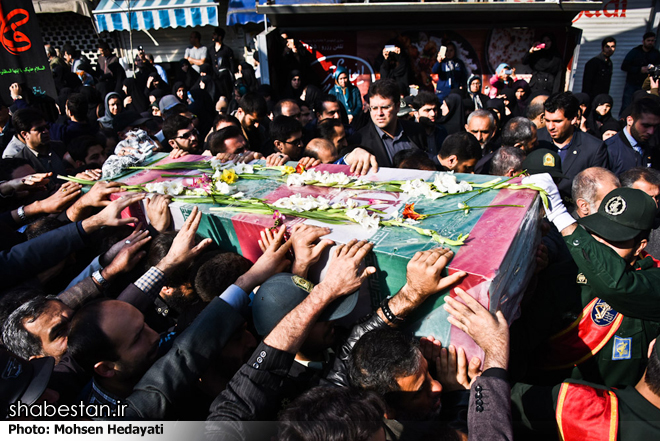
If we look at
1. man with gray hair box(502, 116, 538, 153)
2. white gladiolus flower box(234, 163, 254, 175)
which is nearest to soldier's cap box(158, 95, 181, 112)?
white gladiolus flower box(234, 163, 254, 175)

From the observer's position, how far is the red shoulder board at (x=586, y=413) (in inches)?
60.4

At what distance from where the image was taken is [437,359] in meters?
1.90

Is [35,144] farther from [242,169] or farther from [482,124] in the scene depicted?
[482,124]

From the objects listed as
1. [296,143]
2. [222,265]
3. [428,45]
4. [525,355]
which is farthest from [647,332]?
[428,45]

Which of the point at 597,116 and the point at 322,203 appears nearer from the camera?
the point at 322,203

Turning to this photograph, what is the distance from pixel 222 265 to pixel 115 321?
0.62m

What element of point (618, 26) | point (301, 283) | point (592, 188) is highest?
point (618, 26)

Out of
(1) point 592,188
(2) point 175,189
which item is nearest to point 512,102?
(1) point 592,188

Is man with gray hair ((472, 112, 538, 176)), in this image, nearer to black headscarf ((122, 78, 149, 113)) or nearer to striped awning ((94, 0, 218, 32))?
black headscarf ((122, 78, 149, 113))

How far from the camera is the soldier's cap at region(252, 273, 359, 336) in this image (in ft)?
6.59

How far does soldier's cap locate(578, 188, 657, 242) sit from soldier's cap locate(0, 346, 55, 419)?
272cm

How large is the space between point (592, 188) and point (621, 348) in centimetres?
118

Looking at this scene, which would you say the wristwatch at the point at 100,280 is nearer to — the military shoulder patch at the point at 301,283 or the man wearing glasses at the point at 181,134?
the military shoulder patch at the point at 301,283

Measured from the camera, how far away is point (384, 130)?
13.6 feet
